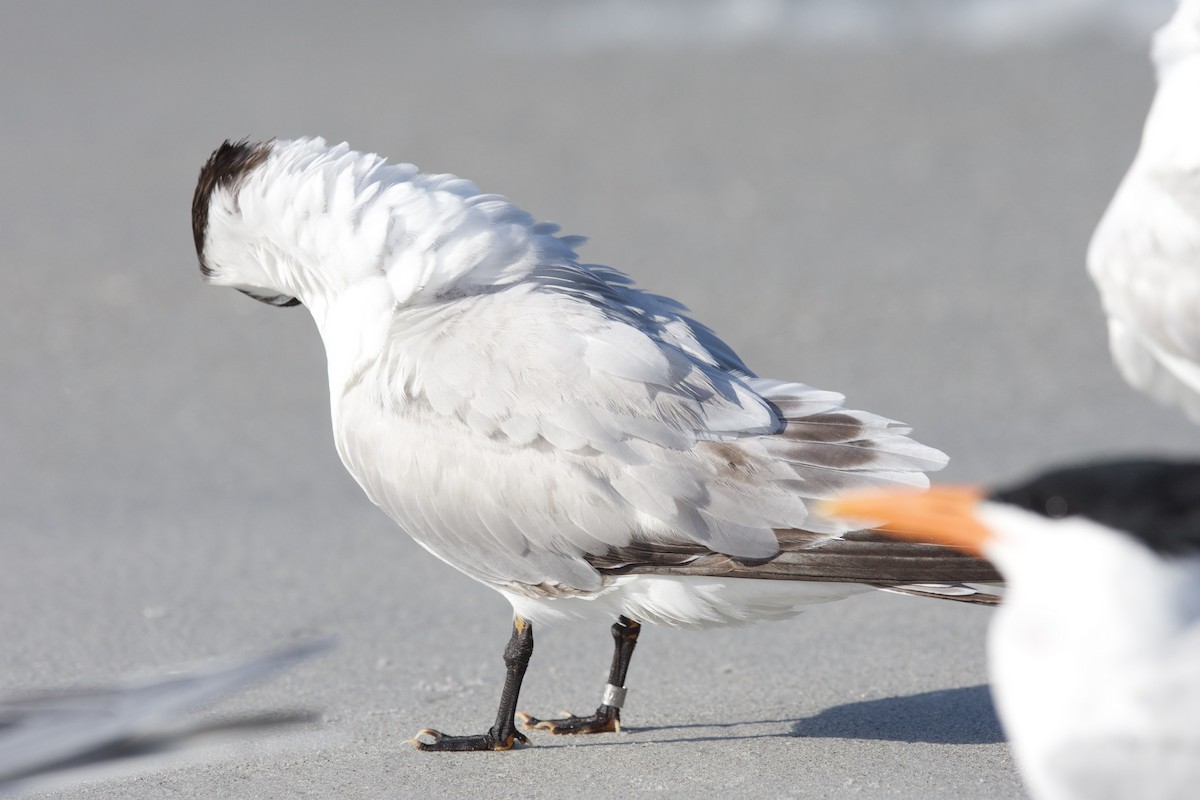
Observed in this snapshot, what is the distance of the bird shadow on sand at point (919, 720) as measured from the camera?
331 centimetres

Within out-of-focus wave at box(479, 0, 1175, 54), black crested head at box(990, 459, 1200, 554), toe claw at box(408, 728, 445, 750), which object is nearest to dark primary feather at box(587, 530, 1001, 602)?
toe claw at box(408, 728, 445, 750)

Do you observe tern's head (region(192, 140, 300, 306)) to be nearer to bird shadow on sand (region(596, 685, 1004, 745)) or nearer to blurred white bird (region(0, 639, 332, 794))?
blurred white bird (region(0, 639, 332, 794))

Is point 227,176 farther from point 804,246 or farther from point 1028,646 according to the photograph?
point 804,246

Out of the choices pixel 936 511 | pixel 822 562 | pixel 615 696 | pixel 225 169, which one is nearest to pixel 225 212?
pixel 225 169

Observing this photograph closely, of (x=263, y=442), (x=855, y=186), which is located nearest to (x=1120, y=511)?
(x=263, y=442)

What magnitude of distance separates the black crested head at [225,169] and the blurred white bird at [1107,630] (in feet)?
7.74

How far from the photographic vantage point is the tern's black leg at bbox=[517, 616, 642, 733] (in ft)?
11.3

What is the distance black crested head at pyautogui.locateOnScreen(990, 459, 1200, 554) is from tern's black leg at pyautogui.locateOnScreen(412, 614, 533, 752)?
157 cm

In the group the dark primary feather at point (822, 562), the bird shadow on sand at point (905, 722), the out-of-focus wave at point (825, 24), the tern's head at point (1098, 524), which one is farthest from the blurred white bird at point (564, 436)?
the out-of-focus wave at point (825, 24)

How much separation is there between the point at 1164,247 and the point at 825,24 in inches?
352

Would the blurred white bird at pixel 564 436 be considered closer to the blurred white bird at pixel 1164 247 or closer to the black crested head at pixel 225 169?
the black crested head at pixel 225 169

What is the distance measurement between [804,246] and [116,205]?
3.80 m

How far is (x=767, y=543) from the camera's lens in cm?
308

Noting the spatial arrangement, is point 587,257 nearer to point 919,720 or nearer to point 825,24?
point 919,720
